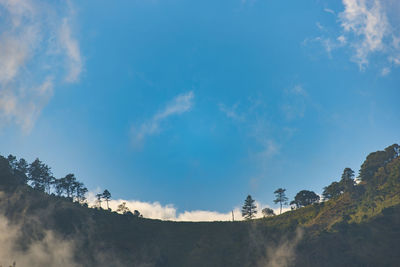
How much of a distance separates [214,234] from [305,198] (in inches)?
2120

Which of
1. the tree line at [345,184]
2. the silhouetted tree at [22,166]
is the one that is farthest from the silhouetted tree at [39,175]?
the tree line at [345,184]

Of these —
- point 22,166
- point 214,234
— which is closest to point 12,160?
point 22,166

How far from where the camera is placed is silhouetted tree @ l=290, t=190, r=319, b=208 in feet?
578

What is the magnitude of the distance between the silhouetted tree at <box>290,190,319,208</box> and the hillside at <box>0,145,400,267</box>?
19.9 metres

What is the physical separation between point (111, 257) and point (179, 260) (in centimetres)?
2369

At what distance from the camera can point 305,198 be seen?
579 feet

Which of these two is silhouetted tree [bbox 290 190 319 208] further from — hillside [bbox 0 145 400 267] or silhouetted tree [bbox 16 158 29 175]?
silhouetted tree [bbox 16 158 29 175]

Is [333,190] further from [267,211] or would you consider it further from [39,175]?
[39,175]

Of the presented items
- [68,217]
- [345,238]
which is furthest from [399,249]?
[68,217]

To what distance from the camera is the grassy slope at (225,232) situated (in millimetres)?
118500

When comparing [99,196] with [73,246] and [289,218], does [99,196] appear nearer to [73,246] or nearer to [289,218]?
[73,246]

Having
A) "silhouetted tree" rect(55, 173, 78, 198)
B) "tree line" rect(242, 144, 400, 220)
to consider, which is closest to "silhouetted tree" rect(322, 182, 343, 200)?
"tree line" rect(242, 144, 400, 220)

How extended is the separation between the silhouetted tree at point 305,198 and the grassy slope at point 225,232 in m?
20.1

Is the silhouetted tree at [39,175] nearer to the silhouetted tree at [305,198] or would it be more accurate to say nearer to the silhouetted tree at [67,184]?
the silhouetted tree at [67,184]
